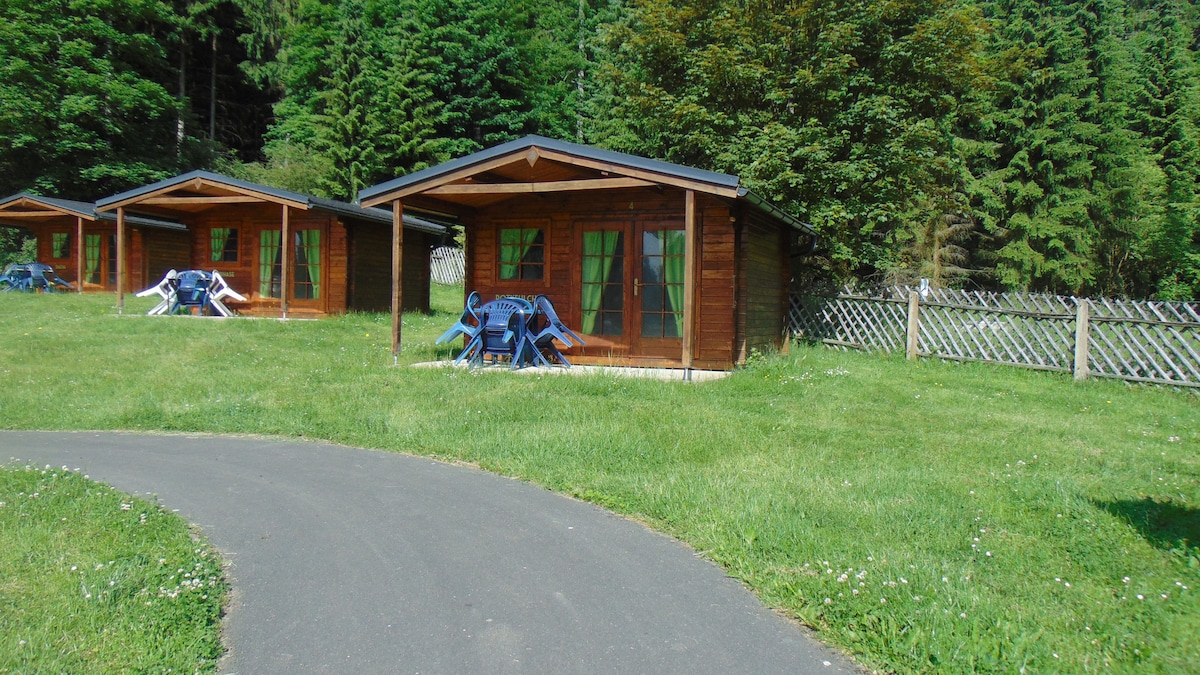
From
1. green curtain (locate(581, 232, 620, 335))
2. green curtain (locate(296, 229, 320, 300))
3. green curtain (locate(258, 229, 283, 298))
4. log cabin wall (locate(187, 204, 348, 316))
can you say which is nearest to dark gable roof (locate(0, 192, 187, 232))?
log cabin wall (locate(187, 204, 348, 316))

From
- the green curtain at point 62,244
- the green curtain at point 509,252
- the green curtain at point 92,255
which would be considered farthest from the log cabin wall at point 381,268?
the green curtain at point 62,244

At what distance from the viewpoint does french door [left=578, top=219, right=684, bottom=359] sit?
12.1 metres

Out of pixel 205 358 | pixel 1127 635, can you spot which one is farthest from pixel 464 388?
pixel 1127 635

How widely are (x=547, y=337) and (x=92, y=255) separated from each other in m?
21.4

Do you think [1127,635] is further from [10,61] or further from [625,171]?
[10,61]

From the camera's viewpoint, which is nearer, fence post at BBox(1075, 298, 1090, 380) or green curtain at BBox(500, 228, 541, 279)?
fence post at BBox(1075, 298, 1090, 380)

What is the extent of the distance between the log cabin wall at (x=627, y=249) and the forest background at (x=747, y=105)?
5295 millimetres

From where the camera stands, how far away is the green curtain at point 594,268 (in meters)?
12.5

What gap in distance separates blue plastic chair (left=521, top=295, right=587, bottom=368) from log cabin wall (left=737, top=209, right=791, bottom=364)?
2.66 metres

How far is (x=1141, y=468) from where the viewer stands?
6.45 metres

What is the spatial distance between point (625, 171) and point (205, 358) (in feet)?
22.9

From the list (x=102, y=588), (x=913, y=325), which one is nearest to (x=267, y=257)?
(x=913, y=325)

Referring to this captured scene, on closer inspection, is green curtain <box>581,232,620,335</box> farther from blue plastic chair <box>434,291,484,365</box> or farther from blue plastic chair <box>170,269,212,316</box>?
blue plastic chair <box>170,269,212,316</box>

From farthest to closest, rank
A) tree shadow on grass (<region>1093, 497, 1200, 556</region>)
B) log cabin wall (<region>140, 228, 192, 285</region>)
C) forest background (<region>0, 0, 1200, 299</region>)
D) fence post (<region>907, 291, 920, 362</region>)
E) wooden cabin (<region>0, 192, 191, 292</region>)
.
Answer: log cabin wall (<region>140, 228, 192, 285</region>) → wooden cabin (<region>0, 192, 191, 292</region>) → forest background (<region>0, 0, 1200, 299</region>) → fence post (<region>907, 291, 920, 362</region>) → tree shadow on grass (<region>1093, 497, 1200, 556</region>)
